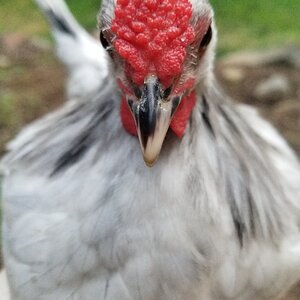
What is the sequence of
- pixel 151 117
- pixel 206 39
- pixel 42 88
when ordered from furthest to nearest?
pixel 42 88, pixel 206 39, pixel 151 117

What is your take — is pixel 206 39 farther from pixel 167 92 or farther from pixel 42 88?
pixel 42 88

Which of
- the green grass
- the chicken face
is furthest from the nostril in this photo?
the green grass

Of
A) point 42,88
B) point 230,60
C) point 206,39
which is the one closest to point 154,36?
point 206,39

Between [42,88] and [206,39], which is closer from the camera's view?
[206,39]

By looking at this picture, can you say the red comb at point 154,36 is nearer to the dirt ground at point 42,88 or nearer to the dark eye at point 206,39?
the dark eye at point 206,39

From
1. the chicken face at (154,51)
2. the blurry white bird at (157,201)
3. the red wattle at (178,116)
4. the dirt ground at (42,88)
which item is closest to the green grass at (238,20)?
the dirt ground at (42,88)

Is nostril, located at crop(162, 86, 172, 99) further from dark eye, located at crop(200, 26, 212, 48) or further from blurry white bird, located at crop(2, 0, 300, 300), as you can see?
dark eye, located at crop(200, 26, 212, 48)
